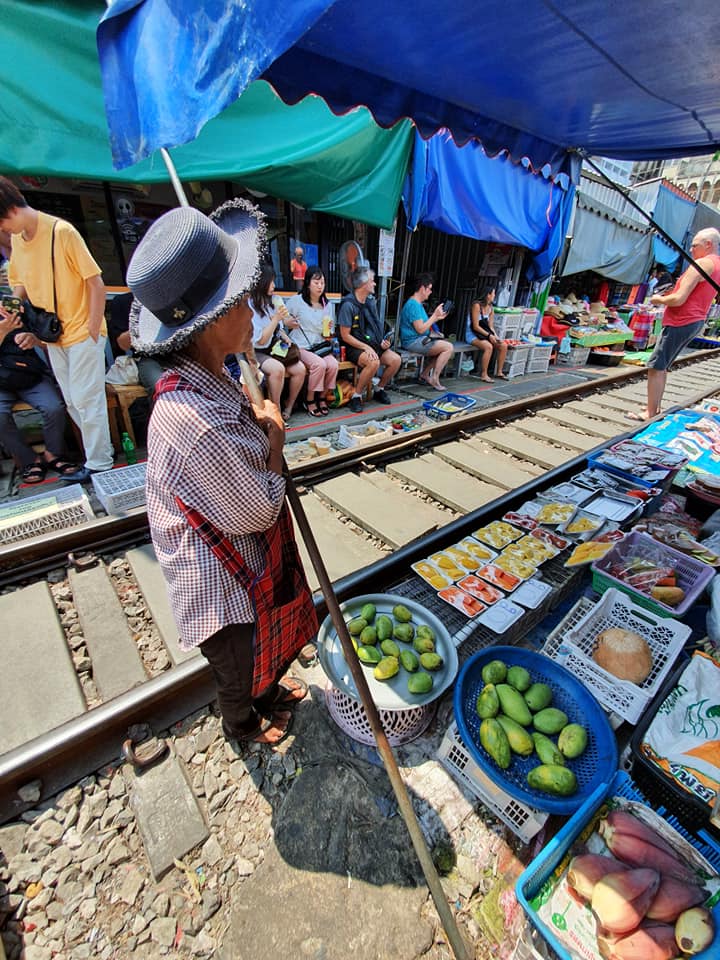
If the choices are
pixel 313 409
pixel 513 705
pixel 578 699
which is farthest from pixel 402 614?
pixel 313 409

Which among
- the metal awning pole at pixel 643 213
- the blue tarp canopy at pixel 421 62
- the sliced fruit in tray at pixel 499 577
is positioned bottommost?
the sliced fruit in tray at pixel 499 577

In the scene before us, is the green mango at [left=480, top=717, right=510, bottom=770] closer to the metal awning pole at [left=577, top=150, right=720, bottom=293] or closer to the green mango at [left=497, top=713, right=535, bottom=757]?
the green mango at [left=497, top=713, right=535, bottom=757]

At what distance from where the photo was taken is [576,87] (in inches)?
107

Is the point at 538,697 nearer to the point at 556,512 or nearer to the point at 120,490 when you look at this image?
the point at 556,512

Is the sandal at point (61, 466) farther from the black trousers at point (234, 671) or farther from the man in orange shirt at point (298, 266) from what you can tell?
the man in orange shirt at point (298, 266)

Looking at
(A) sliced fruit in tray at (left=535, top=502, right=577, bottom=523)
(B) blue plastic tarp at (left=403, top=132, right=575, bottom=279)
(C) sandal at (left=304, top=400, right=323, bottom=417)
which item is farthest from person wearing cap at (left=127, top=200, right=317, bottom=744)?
(B) blue plastic tarp at (left=403, top=132, right=575, bottom=279)

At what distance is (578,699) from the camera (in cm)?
201

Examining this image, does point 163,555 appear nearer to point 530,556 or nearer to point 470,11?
point 530,556

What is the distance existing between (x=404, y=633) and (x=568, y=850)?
3.41 ft

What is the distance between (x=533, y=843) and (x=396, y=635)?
1.01m

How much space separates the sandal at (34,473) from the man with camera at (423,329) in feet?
19.0

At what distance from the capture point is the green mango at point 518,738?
1.80m

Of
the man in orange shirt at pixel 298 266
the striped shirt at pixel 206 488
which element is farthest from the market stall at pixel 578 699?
the man in orange shirt at pixel 298 266

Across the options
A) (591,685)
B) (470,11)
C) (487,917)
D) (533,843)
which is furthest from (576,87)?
(487,917)
